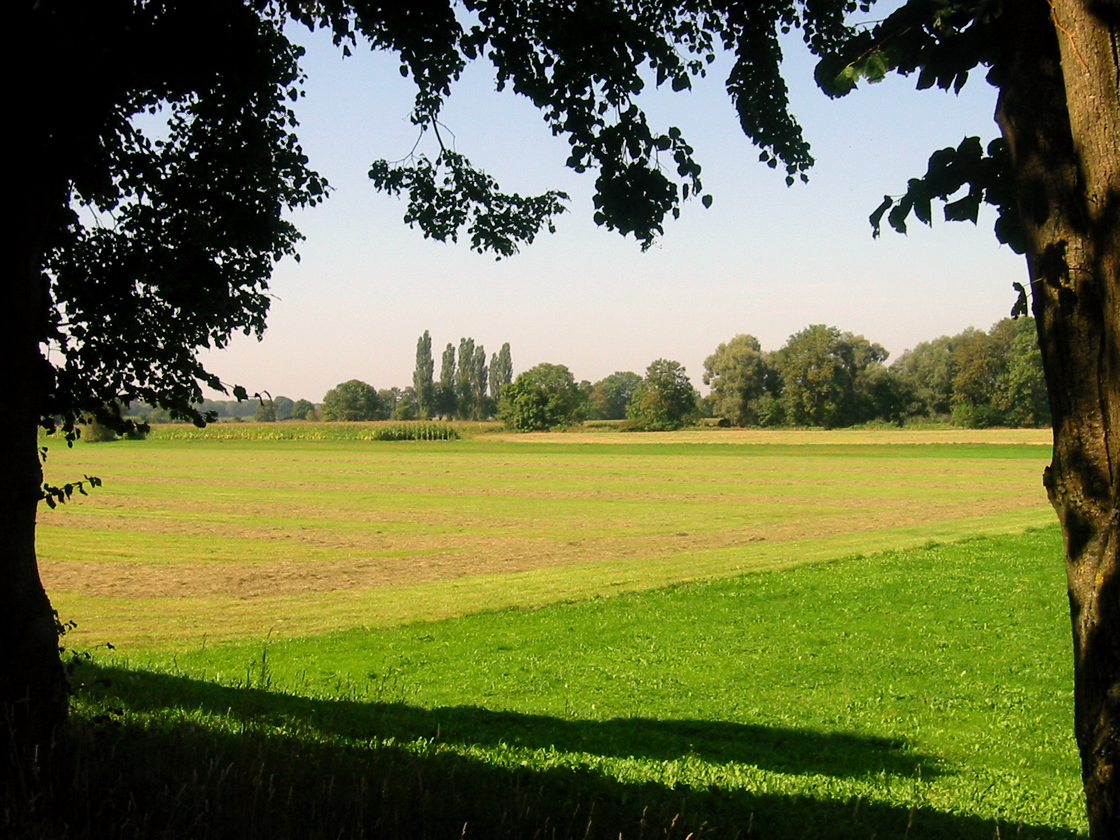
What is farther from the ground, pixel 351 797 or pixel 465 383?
pixel 465 383

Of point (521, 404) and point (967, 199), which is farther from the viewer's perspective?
point (521, 404)

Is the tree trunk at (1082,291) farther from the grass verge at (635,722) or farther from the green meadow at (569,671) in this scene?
the grass verge at (635,722)

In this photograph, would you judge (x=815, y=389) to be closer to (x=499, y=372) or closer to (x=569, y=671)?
(x=499, y=372)

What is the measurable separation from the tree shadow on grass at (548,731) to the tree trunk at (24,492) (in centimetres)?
222

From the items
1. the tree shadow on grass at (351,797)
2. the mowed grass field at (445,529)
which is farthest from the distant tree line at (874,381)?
the tree shadow on grass at (351,797)

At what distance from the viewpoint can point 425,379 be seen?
175000 mm

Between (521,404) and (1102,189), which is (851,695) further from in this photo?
(521,404)

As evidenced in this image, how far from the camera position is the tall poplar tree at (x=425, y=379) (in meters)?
172

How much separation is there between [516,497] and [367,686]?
112 ft

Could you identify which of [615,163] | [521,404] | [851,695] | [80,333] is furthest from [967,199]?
[521,404]

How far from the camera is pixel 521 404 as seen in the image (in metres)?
143

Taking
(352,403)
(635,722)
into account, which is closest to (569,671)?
(635,722)

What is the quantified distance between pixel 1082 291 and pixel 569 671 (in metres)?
10.6

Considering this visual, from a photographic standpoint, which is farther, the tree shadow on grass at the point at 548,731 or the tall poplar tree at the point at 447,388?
the tall poplar tree at the point at 447,388
